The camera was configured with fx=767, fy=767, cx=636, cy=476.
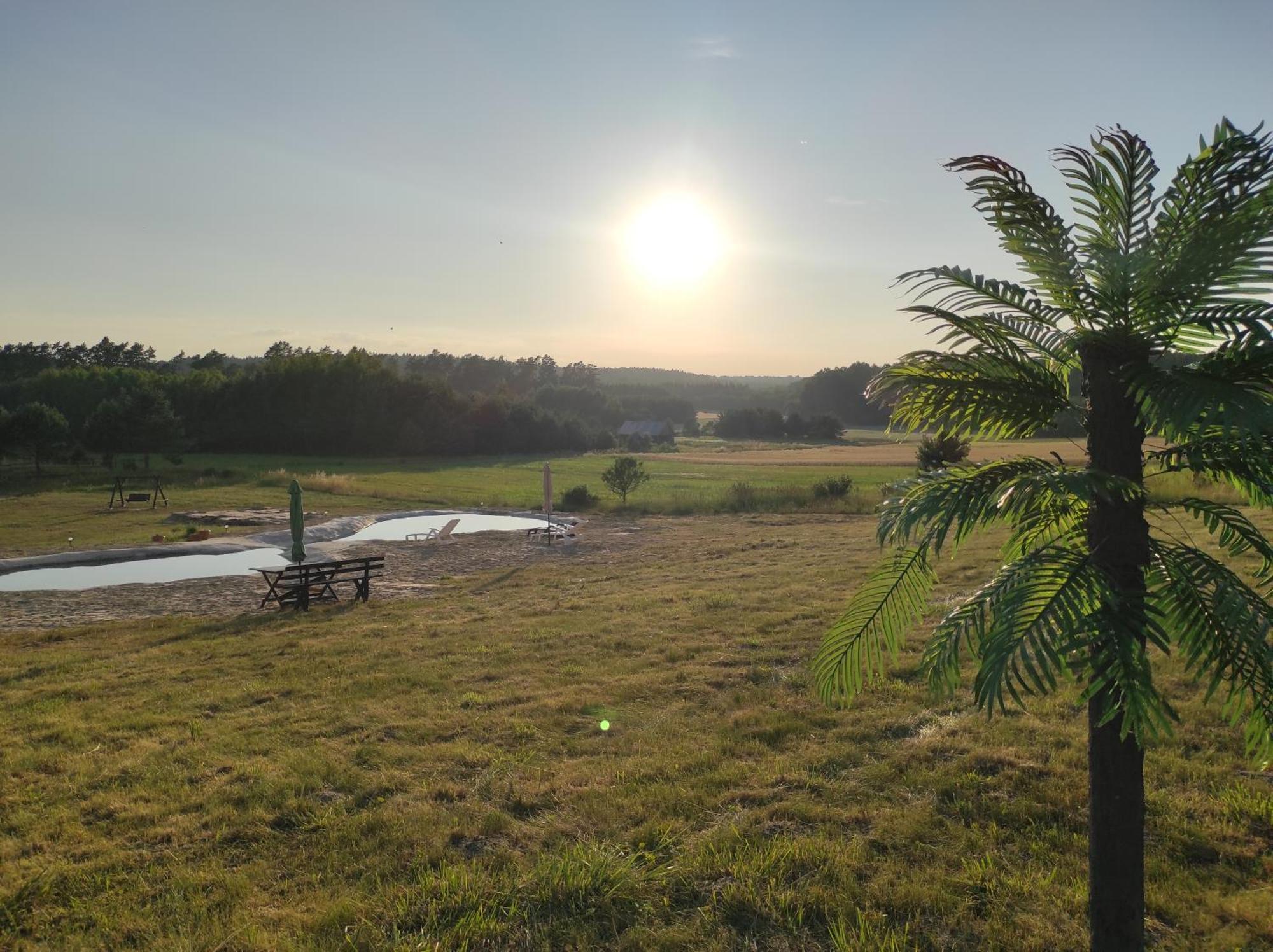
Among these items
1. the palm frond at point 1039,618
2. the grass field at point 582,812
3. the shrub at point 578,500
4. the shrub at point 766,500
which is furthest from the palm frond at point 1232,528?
the shrub at point 578,500

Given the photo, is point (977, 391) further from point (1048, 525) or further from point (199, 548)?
point (199, 548)

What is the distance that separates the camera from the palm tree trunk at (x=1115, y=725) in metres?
2.37

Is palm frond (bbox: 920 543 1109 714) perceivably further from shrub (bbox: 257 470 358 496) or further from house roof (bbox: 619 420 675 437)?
house roof (bbox: 619 420 675 437)

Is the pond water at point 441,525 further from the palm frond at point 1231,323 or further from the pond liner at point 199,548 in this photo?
the palm frond at point 1231,323

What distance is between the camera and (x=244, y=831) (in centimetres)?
502

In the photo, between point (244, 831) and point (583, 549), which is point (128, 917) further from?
point (583, 549)

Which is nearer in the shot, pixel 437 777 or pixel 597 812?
pixel 597 812

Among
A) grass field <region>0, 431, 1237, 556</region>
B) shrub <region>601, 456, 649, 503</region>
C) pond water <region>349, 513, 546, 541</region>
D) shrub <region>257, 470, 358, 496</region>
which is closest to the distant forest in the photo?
grass field <region>0, 431, 1237, 556</region>

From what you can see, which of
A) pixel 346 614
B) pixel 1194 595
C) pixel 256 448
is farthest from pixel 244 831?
pixel 256 448

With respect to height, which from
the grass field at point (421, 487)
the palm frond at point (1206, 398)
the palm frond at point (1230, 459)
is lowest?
the grass field at point (421, 487)

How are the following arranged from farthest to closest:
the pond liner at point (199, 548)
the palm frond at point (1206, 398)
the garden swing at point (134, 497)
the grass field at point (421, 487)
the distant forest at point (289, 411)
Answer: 1. the distant forest at point (289, 411)
2. the garden swing at point (134, 497)
3. the grass field at point (421, 487)
4. the pond liner at point (199, 548)
5. the palm frond at point (1206, 398)

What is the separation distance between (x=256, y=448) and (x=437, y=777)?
70.4 m

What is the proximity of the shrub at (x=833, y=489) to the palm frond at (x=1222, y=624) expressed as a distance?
28992 mm

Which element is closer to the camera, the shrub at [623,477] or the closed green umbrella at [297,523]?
the closed green umbrella at [297,523]
